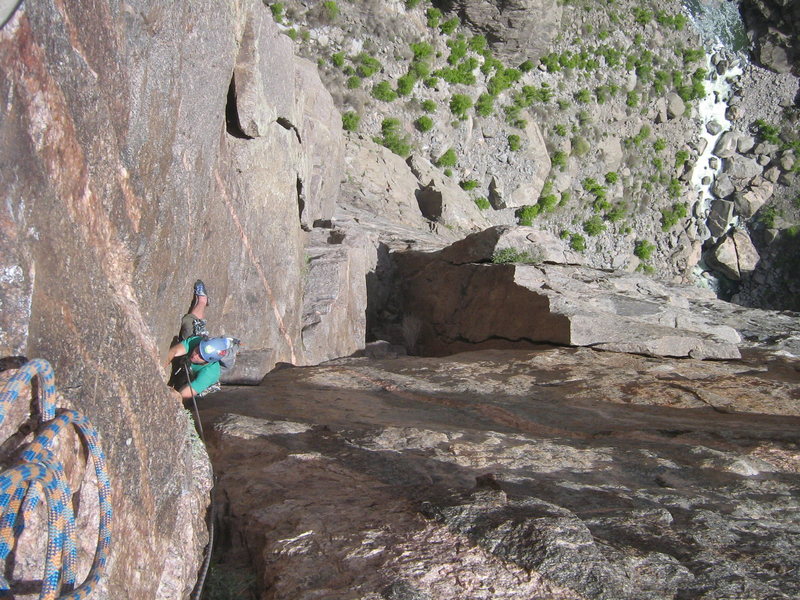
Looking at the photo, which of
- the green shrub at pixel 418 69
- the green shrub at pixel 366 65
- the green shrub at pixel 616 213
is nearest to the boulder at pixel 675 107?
the green shrub at pixel 616 213

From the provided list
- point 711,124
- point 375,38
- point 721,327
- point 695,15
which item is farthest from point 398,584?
point 695,15

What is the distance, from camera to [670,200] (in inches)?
917

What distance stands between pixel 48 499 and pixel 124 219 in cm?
221

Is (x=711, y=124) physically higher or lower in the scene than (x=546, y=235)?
higher

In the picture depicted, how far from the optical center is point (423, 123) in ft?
64.9

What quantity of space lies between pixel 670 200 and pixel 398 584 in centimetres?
2221

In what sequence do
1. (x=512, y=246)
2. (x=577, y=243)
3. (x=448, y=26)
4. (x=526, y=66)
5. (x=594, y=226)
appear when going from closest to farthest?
(x=512, y=246) < (x=448, y=26) < (x=577, y=243) < (x=526, y=66) < (x=594, y=226)

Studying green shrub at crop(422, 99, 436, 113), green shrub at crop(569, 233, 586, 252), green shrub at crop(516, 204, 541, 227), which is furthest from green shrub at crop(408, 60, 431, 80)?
green shrub at crop(569, 233, 586, 252)

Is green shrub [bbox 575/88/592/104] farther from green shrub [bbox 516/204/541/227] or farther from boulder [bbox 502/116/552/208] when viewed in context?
green shrub [bbox 516/204/541/227]

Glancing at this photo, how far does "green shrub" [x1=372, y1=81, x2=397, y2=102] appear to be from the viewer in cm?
1947

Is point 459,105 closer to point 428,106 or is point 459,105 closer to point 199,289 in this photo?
point 428,106

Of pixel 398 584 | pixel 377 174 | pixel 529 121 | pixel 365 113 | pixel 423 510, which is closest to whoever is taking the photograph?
pixel 398 584

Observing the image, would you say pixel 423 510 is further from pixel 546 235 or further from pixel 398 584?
pixel 546 235

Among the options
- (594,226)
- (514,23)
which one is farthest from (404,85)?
(594,226)
